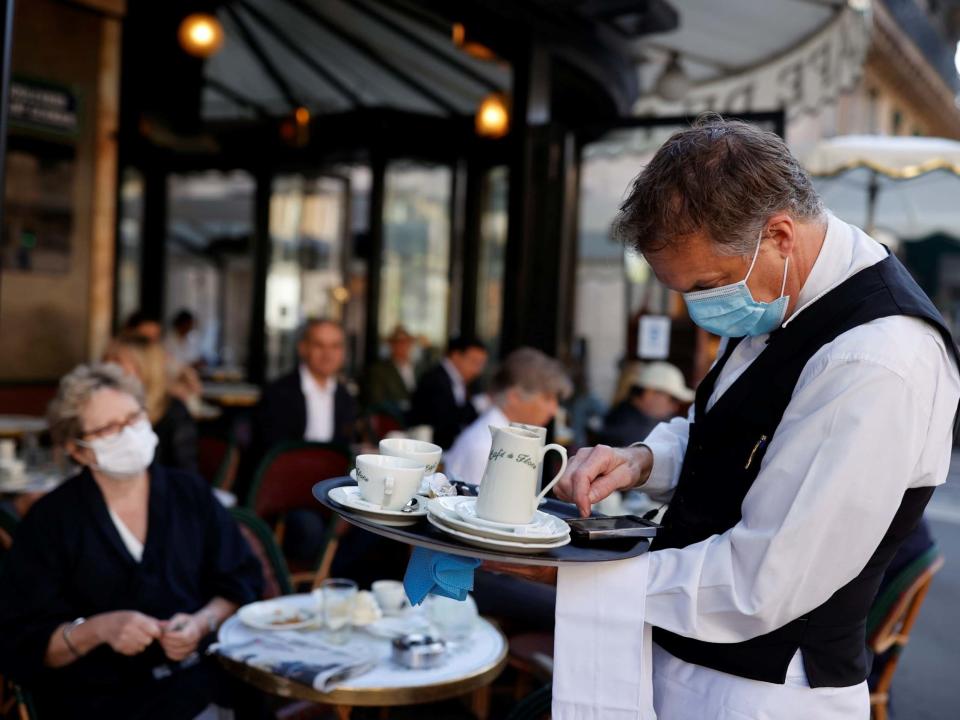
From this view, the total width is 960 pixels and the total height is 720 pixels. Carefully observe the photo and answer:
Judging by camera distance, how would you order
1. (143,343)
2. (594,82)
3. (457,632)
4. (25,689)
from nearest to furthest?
(25,689)
(457,632)
(143,343)
(594,82)

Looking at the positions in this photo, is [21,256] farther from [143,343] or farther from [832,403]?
[832,403]

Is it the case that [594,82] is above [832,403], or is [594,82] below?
above

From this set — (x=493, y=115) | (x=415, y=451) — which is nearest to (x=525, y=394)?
(x=415, y=451)

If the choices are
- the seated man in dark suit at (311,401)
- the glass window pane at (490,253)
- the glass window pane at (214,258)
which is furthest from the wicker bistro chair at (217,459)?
the glass window pane at (490,253)

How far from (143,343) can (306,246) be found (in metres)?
7.56

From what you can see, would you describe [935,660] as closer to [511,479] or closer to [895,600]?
[895,600]

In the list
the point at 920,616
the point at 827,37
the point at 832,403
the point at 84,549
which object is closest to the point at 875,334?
the point at 832,403

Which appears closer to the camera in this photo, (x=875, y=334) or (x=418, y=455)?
(x=875, y=334)

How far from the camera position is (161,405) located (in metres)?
4.89

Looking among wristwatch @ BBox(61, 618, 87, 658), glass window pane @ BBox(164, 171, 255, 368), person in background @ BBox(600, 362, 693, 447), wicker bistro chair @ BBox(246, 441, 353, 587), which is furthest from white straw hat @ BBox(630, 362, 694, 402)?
glass window pane @ BBox(164, 171, 255, 368)

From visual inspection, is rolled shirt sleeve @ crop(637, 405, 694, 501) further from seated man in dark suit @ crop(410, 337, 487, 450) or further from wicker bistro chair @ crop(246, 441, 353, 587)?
seated man in dark suit @ crop(410, 337, 487, 450)

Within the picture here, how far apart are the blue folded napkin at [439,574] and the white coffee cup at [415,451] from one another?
0.16 metres

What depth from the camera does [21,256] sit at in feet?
26.4

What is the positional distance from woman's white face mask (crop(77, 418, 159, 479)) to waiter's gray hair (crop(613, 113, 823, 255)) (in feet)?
6.36
